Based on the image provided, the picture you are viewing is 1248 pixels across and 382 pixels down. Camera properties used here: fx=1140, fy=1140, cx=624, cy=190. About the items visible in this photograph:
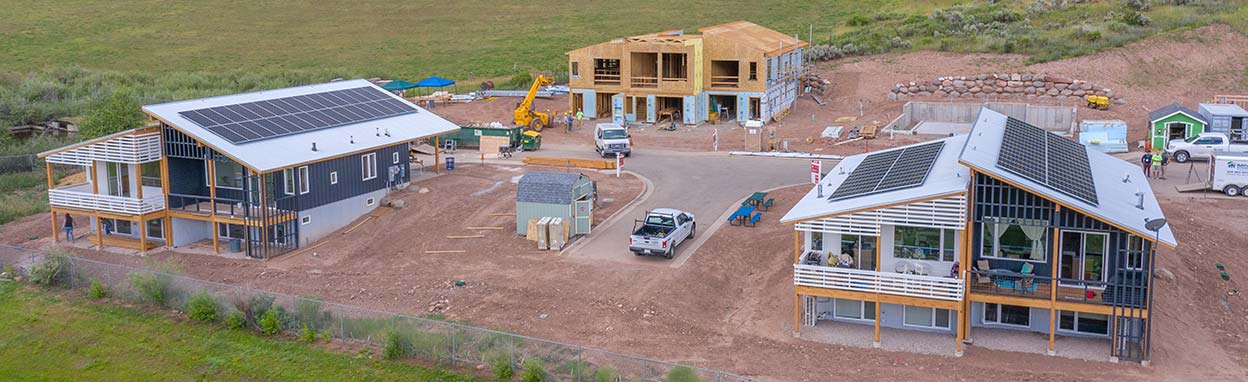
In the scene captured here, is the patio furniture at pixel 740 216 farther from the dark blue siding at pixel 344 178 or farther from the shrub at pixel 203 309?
the shrub at pixel 203 309

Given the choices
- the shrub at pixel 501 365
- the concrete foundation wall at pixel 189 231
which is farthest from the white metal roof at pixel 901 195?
the concrete foundation wall at pixel 189 231

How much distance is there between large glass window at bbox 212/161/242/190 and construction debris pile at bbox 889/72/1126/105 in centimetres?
3977

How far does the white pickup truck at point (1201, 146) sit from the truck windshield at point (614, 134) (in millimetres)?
24551

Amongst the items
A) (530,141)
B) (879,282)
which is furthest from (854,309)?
(530,141)

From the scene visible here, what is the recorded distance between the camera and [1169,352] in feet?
90.3

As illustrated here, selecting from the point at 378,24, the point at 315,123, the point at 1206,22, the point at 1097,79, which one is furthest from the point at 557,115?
the point at 378,24

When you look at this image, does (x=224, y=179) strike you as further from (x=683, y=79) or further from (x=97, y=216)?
(x=683, y=79)

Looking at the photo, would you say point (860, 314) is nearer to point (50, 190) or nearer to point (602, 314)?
point (602, 314)

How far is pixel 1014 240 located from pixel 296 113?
87.5ft

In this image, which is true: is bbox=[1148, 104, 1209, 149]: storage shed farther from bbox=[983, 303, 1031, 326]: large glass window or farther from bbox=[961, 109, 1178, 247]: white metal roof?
bbox=[983, 303, 1031, 326]: large glass window

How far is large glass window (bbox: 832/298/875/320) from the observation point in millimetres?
29500

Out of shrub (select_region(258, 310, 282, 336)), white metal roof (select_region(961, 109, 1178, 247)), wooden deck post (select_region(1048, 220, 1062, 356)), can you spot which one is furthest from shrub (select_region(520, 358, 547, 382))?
wooden deck post (select_region(1048, 220, 1062, 356))

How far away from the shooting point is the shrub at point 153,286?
32.9 metres

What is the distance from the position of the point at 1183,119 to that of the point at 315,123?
38116 mm
